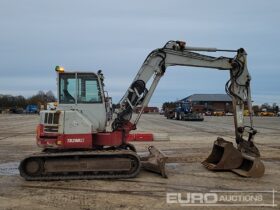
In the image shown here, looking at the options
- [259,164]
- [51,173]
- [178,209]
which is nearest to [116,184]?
[51,173]

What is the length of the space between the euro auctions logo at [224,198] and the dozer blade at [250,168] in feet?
5.86

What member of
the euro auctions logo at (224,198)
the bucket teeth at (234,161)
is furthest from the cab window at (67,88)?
the bucket teeth at (234,161)

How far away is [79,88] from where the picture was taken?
12.5 meters

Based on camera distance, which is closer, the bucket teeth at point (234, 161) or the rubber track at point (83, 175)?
the rubber track at point (83, 175)

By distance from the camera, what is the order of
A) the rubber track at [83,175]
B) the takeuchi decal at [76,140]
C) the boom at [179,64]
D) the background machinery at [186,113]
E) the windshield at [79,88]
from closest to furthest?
the rubber track at [83,175] → the takeuchi decal at [76,140] → the windshield at [79,88] → the boom at [179,64] → the background machinery at [186,113]

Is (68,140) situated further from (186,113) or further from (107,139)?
(186,113)

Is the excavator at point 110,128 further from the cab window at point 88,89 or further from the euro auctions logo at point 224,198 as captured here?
the euro auctions logo at point 224,198

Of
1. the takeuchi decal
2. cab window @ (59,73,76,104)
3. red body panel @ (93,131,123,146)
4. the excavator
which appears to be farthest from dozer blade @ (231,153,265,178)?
cab window @ (59,73,76,104)

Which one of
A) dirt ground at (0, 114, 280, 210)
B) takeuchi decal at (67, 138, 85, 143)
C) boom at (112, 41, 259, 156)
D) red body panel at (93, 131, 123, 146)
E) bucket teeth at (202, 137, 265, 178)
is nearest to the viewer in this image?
dirt ground at (0, 114, 280, 210)

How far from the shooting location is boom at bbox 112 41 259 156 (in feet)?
43.0

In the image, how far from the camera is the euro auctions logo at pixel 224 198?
353 inches

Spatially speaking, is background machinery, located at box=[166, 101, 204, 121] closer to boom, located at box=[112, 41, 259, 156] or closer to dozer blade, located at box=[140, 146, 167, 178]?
boom, located at box=[112, 41, 259, 156]

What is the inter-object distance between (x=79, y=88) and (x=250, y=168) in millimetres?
5276

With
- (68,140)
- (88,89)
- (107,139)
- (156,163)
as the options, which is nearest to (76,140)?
(68,140)
